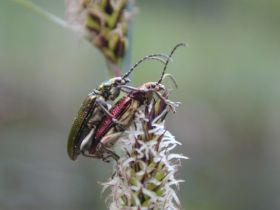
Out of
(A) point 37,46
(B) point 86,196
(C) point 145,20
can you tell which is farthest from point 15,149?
(C) point 145,20

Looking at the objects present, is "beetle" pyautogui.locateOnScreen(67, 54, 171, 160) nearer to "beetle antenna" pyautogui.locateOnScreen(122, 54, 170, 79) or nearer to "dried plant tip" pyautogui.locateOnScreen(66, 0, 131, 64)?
"beetle antenna" pyautogui.locateOnScreen(122, 54, 170, 79)

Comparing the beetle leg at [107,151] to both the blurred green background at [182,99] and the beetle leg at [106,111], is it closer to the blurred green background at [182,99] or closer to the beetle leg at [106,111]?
the beetle leg at [106,111]

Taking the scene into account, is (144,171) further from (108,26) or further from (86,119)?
(108,26)

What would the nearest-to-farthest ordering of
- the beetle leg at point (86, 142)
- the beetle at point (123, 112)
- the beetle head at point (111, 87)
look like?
the beetle at point (123, 112)
the beetle leg at point (86, 142)
the beetle head at point (111, 87)

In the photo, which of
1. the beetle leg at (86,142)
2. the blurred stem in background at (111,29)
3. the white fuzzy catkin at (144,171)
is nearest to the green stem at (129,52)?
the blurred stem in background at (111,29)

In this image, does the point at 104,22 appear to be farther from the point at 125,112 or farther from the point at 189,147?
the point at 189,147

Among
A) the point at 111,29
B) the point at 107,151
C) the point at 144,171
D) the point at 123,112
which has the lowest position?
the point at 144,171

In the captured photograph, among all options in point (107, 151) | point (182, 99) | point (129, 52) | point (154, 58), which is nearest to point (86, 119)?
point (107, 151)
